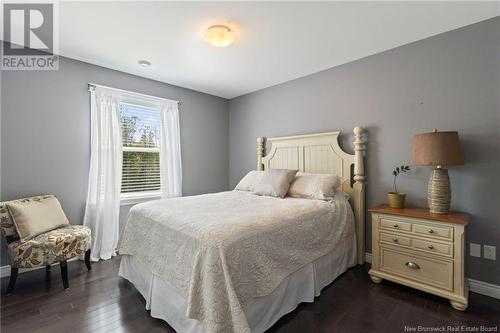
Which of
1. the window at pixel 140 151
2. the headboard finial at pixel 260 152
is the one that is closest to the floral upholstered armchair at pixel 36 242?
the window at pixel 140 151

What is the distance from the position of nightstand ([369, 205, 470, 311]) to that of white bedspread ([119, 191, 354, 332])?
40cm

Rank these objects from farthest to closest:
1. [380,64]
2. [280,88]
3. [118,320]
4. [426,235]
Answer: [280,88]
[380,64]
[426,235]
[118,320]

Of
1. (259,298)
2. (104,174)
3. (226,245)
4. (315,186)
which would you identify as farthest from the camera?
(104,174)

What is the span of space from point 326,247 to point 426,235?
848mm

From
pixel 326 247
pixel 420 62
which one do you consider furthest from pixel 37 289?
pixel 420 62

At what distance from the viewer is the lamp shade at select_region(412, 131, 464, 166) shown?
196 centimetres

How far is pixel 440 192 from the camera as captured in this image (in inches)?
82.0

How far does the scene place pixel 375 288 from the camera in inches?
86.0

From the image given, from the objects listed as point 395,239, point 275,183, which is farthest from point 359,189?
point 275,183

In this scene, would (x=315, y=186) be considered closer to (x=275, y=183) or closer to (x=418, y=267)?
(x=275, y=183)

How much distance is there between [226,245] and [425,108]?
2450 millimetres

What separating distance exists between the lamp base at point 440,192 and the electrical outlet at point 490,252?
1.48 feet

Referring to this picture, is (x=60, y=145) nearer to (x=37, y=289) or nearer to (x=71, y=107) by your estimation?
(x=71, y=107)

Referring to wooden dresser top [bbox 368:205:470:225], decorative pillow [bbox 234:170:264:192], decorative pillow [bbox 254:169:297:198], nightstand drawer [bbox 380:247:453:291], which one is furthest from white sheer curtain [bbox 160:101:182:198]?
nightstand drawer [bbox 380:247:453:291]
